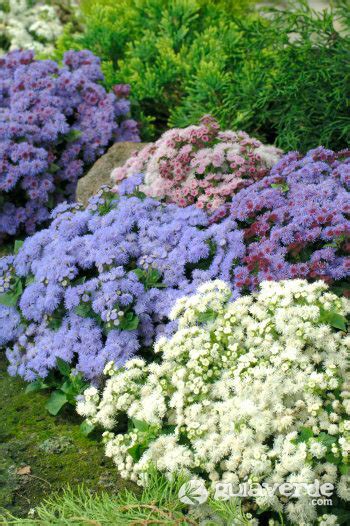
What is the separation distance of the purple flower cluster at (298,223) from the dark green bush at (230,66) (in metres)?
1.01

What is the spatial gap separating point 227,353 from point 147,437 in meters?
0.55

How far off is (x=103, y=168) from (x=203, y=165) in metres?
1.21

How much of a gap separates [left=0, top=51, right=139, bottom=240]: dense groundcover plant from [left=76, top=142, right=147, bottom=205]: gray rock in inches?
11.8

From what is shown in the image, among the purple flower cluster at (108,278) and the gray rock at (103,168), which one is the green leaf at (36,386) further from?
the gray rock at (103,168)

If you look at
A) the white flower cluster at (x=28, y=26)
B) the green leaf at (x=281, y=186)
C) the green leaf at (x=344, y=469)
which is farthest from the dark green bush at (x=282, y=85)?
the white flower cluster at (x=28, y=26)

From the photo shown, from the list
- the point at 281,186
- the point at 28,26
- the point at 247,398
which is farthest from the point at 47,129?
the point at 28,26

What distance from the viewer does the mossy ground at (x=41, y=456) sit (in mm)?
3572

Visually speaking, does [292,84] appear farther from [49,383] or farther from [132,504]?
[132,504]

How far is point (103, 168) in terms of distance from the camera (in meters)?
5.73

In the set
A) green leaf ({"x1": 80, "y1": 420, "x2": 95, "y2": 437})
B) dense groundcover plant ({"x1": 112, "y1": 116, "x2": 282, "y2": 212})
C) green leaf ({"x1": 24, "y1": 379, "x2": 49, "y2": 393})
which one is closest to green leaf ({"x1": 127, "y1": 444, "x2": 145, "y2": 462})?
green leaf ({"x1": 80, "y1": 420, "x2": 95, "y2": 437})

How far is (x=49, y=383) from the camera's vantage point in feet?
14.1

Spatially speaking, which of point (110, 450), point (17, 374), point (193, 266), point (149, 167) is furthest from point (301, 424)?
point (149, 167)

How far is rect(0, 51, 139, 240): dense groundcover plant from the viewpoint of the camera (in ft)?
18.7

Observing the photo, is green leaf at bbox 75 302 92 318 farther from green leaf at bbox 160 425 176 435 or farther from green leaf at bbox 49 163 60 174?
green leaf at bbox 49 163 60 174
